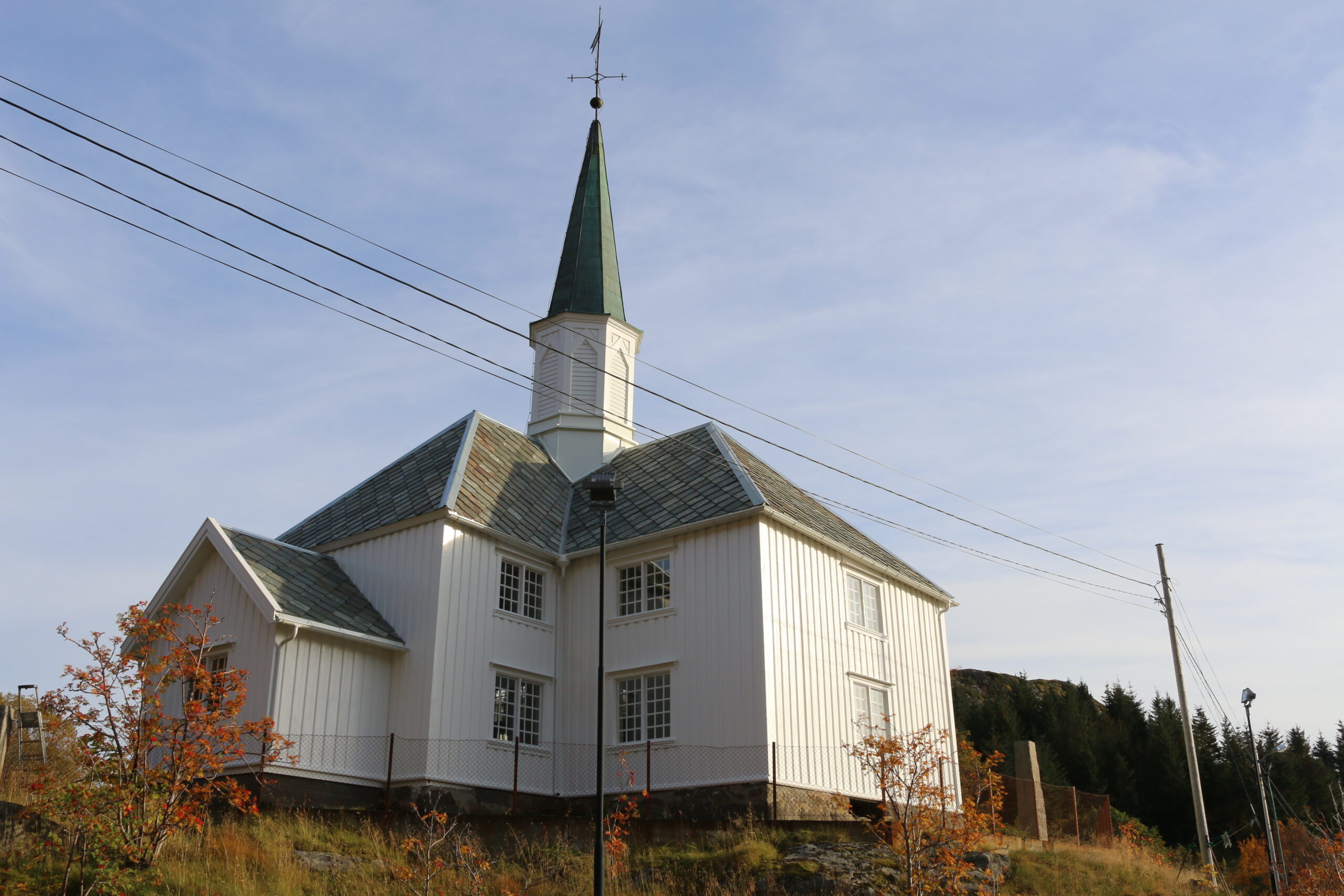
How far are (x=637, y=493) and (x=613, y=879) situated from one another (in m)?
10.5

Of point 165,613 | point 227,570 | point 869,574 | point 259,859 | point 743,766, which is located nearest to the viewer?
point 259,859

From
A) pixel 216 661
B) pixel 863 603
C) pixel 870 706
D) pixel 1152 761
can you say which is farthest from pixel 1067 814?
pixel 1152 761

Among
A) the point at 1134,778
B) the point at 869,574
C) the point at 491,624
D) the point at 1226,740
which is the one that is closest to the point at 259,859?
the point at 491,624

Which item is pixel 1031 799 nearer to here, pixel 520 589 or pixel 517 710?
pixel 517 710

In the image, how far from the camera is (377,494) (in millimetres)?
24656

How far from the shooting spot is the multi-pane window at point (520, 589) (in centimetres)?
2270

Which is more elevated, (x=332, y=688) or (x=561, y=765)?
(x=332, y=688)

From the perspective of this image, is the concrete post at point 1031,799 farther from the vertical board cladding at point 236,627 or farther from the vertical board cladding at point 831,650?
the vertical board cladding at point 236,627

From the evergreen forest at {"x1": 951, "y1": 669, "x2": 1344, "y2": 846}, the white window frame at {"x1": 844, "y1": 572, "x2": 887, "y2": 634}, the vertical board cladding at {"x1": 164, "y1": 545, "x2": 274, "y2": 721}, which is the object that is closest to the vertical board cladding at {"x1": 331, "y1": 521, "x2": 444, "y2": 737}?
the vertical board cladding at {"x1": 164, "y1": 545, "x2": 274, "y2": 721}

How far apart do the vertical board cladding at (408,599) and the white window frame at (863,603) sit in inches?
343

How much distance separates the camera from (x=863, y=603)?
79.6 ft

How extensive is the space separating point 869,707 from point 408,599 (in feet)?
32.3

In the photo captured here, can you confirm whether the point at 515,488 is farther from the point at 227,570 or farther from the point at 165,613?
the point at 165,613

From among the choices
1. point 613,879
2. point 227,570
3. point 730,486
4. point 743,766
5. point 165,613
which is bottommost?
point 613,879
